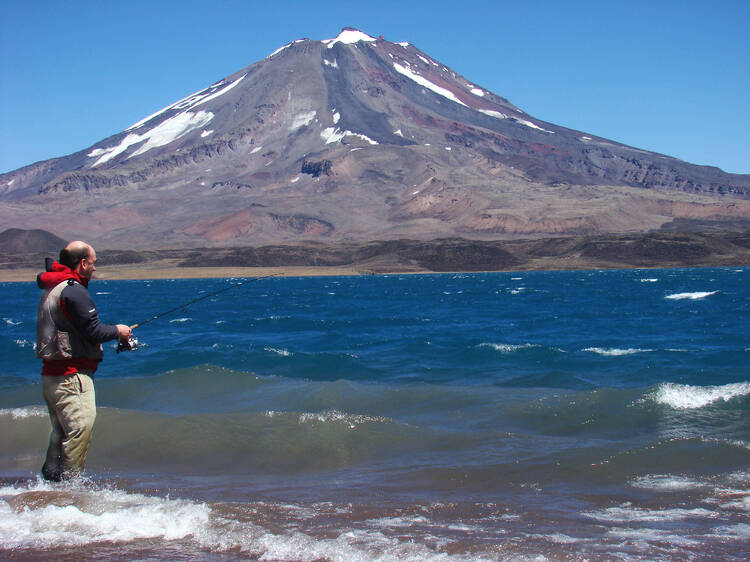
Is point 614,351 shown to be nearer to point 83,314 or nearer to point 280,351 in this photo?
point 280,351

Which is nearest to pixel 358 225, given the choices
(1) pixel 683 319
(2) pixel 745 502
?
(1) pixel 683 319

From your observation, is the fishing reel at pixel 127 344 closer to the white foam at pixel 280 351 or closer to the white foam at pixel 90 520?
the white foam at pixel 90 520

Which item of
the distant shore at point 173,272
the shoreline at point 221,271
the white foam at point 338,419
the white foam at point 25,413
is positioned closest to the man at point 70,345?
the white foam at point 338,419

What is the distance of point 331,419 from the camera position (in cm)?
1124

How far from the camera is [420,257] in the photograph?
14775 centimetres

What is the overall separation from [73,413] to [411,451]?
4726 mm

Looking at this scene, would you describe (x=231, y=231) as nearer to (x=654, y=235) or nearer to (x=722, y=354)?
(x=654, y=235)

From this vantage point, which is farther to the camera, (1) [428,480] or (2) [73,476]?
(1) [428,480]

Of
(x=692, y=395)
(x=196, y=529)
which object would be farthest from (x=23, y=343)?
(x=196, y=529)

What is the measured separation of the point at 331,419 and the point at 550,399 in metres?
3.96

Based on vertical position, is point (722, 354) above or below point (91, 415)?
below

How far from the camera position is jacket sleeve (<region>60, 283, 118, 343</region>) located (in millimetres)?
5965

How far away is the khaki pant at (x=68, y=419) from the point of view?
6203 millimetres

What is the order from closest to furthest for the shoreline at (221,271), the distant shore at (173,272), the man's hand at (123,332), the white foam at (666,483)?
1. the man's hand at (123,332)
2. the white foam at (666,483)
3. the distant shore at (173,272)
4. the shoreline at (221,271)
